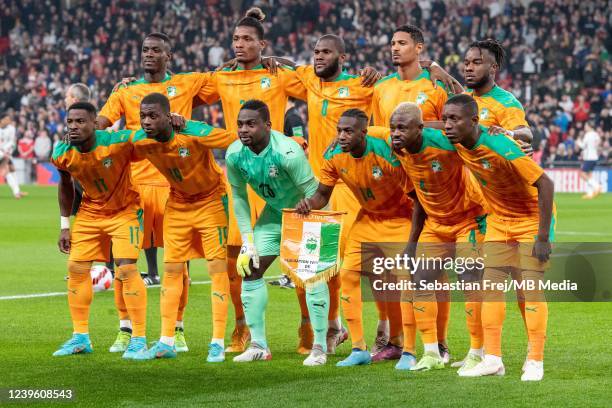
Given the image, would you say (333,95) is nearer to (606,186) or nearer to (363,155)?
(363,155)

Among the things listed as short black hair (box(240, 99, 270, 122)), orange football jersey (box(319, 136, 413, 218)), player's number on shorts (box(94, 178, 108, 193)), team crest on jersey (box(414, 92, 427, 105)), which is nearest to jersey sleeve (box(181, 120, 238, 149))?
short black hair (box(240, 99, 270, 122))

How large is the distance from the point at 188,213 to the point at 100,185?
29.8 inches

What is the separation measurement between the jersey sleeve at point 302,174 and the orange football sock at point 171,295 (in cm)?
123

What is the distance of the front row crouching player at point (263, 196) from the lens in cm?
864

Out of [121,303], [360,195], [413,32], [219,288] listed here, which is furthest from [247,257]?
[413,32]

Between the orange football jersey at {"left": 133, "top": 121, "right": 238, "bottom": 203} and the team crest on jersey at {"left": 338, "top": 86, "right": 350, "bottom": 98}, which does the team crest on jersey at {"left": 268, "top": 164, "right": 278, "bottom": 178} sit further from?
the team crest on jersey at {"left": 338, "top": 86, "right": 350, "bottom": 98}

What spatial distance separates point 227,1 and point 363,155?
116ft

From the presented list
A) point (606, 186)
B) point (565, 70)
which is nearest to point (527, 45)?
point (565, 70)

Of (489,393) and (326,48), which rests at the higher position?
(326,48)

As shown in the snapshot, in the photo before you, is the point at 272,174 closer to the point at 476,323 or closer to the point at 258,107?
the point at 258,107

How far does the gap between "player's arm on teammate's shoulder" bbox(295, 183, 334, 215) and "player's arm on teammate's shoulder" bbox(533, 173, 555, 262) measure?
1.77 m

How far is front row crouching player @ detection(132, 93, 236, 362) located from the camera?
29.5 feet

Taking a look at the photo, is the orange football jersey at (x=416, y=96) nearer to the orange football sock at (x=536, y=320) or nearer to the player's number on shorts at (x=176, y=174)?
the player's number on shorts at (x=176, y=174)

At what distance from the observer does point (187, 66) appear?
40156 millimetres
